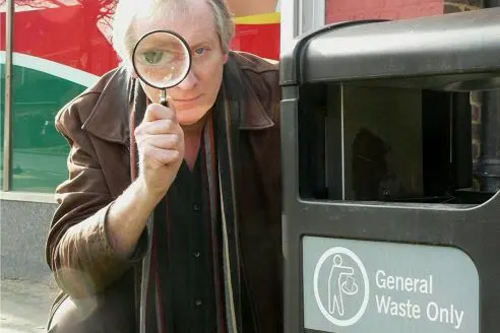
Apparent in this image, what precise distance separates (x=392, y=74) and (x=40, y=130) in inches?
209

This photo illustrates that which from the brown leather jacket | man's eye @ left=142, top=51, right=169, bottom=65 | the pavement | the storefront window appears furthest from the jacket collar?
the storefront window

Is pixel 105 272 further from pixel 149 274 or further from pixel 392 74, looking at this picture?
pixel 392 74

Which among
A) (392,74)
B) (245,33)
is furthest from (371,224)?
(245,33)

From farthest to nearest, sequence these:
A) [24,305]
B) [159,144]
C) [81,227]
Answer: [24,305] → [81,227] → [159,144]

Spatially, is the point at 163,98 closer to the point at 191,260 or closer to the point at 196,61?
the point at 196,61

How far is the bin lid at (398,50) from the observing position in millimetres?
1297

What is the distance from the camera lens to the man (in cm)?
174

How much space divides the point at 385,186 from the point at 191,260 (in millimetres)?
501

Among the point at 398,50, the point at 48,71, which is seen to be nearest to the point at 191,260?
the point at 398,50

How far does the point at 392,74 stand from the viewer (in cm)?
140

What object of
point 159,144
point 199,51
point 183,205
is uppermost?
point 199,51

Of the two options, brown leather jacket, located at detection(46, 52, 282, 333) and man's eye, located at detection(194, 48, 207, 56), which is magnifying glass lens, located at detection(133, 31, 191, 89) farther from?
brown leather jacket, located at detection(46, 52, 282, 333)

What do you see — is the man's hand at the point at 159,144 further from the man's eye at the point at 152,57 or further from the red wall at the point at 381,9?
the red wall at the point at 381,9

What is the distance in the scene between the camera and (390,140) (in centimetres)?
167
